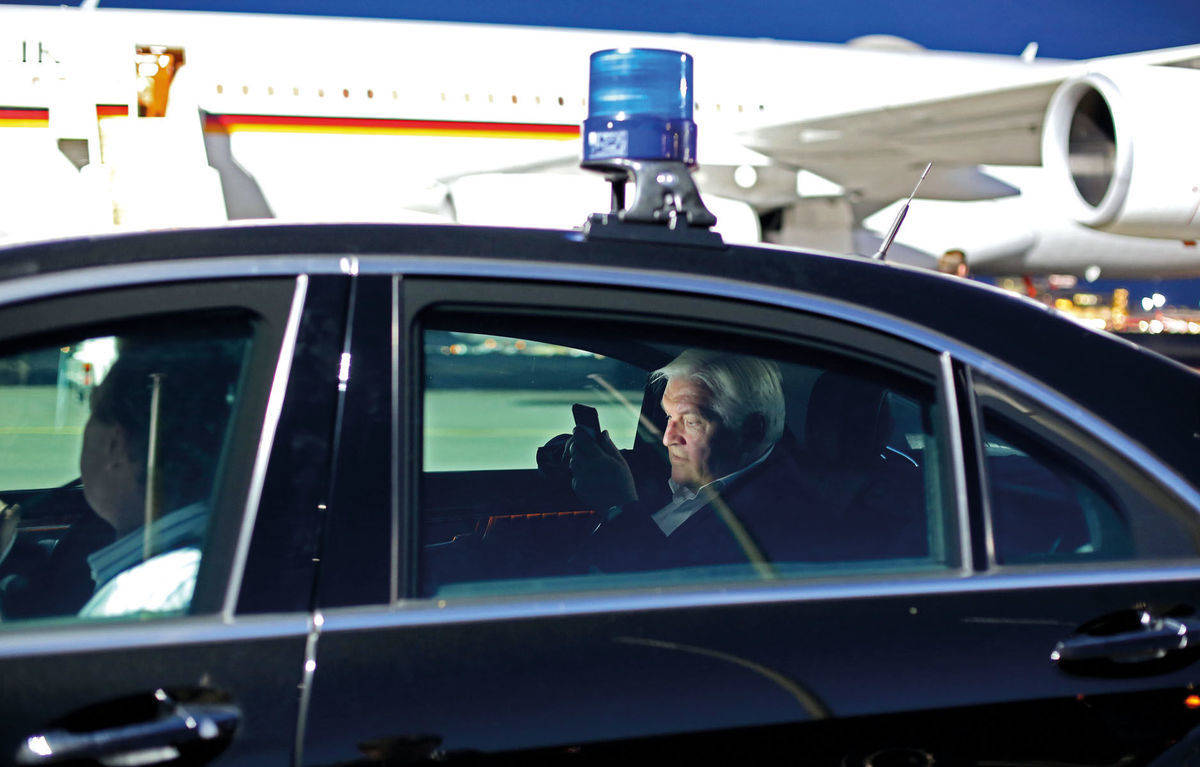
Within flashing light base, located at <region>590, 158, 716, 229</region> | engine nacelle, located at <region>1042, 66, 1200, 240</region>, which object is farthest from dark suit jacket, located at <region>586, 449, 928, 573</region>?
engine nacelle, located at <region>1042, 66, 1200, 240</region>

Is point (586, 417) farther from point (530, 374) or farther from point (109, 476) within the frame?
point (109, 476)

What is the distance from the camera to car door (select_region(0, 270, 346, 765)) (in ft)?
3.51

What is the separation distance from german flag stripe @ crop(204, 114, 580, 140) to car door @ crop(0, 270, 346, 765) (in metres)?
8.68

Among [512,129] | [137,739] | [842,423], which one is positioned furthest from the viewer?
[512,129]

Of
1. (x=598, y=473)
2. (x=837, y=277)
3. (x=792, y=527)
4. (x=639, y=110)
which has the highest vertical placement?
(x=639, y=110)

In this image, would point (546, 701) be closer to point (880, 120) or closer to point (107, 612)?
point (107, 612)

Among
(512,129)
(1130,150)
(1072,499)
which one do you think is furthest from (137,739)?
(512,129)

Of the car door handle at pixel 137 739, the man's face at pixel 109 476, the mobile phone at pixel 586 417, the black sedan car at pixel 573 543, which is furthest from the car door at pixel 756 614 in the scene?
the mobile phone at pixel 586 417

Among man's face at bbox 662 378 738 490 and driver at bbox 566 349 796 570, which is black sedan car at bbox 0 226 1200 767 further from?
man's face at bbox 662 378 738 490

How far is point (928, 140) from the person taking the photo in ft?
34.3

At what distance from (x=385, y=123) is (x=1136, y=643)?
922cm

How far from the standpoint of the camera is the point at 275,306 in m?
1.25

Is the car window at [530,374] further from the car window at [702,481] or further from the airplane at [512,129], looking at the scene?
the airplane at [512,129]

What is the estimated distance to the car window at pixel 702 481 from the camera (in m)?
1.36
